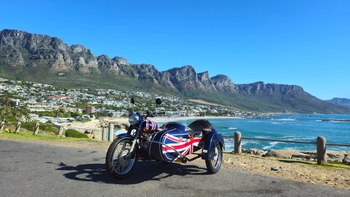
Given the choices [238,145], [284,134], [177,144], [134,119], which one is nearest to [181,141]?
[177,144]

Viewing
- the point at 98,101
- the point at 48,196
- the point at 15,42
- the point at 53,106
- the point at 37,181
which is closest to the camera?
the point at 48,196

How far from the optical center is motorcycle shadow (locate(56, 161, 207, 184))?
17.4 feet

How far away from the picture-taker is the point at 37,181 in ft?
16.5

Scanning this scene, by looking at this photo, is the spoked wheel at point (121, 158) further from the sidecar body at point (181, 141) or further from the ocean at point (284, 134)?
the ocean at point (284, 134)

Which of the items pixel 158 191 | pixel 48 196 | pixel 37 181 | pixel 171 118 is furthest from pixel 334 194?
pixel 37 181

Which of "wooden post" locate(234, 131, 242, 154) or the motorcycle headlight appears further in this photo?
"wooden post" locate(234, 131, 242, 154)

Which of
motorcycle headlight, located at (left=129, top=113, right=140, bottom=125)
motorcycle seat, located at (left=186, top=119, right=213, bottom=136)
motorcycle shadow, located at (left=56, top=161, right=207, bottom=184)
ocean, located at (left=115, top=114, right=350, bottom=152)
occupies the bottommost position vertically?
ocean, located at (left=115, top=114, right=350, bottom=152)

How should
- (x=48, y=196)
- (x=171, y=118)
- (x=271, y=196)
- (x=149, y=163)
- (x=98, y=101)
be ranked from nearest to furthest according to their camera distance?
(x=48, y=196) → (x=271, y=196) → (x=171, y=118) → (x=149, y=163) → (x=98, y=101)

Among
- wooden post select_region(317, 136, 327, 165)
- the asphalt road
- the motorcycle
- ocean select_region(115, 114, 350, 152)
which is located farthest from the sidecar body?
wooden post select_region(317, 136, 327, 165)

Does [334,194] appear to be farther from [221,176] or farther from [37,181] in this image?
[37,181]

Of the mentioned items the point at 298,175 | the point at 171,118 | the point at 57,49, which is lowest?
the point at 298,175

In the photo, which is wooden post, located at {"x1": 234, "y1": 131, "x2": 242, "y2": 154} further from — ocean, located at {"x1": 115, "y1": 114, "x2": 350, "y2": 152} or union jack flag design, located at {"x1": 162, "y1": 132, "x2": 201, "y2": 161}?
union jack flag design, located at {"x1": 162, "y1": 132, "x2": 201, "y2": 161}

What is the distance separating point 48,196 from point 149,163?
3303 millimetres

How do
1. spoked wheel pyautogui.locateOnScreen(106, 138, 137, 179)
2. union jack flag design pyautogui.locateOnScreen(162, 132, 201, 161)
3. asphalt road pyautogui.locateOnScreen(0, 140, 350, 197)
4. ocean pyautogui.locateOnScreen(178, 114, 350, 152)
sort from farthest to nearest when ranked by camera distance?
ocean pyautogui.locateOnScreen(178, 114, 350, 152)
union jack flag design pyautogui.locateOnScreen(162, 132, 201, 161)
spoked wheel pyautogui.locateOnScreen(106, 138, 137, 179)
asphalt road pyautogui.locateOnScreen(0, 140, 350, 197)
